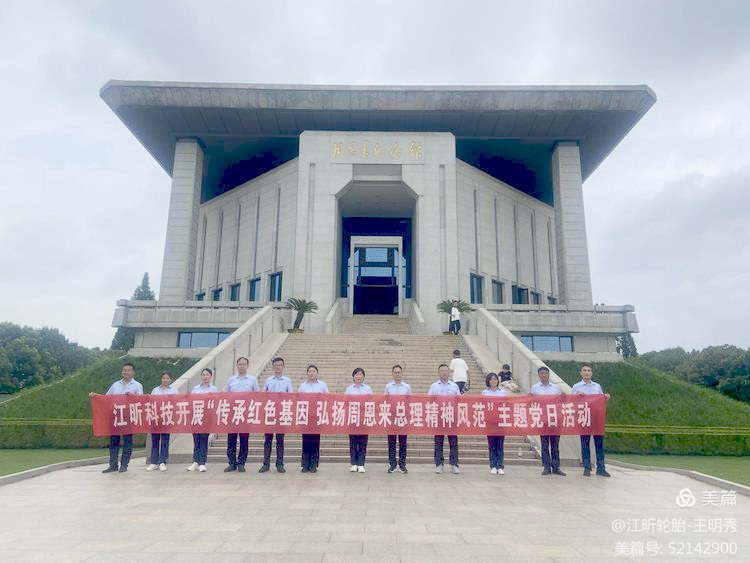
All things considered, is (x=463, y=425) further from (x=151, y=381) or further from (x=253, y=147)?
(x=253, y=147)

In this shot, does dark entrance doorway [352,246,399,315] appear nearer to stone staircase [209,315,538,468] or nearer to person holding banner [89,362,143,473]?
stone staircase [209,315,538,468]

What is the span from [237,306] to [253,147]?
1271 cm

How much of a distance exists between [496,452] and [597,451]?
1804mm

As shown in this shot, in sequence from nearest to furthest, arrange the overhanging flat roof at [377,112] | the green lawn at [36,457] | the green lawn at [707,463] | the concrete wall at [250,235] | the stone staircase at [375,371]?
the green lawn at [707,463]
the stone staircase at [375,371]
the green lawn at [36,457]
the overhanging flat roof at [377,112]
the concrete wall at [250,235]

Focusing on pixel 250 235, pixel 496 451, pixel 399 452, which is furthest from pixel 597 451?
pixel 250 235

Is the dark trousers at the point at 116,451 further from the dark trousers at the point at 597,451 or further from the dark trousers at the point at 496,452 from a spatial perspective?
the dark trousers at the point at 597,451

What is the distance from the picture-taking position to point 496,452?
342 inches

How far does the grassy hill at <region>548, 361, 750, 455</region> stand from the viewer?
12.9 m

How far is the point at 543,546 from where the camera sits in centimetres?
452

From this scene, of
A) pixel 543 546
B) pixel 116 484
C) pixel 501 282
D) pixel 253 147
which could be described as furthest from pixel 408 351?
pixel 253 147

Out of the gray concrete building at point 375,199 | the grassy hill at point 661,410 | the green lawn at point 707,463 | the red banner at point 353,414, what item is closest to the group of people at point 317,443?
the red banner at point 353,414

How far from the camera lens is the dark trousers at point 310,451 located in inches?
339

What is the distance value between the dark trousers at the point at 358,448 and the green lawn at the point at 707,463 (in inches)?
248

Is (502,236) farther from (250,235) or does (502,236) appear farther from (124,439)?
(124,439)
